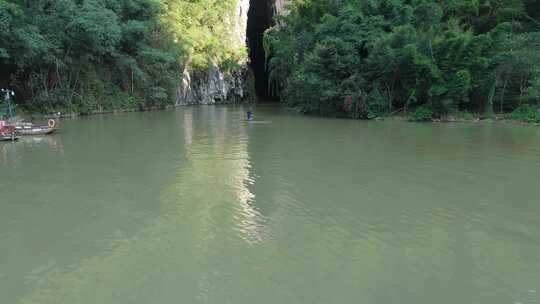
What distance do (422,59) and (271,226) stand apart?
60.5 feet

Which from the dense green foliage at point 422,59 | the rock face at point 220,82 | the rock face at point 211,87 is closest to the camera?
the dense green foliage at point 422,59

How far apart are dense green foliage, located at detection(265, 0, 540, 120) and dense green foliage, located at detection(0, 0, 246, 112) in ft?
40.0

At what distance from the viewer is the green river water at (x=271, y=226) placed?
5031 millimetres

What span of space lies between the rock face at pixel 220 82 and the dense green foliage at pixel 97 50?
2.75m

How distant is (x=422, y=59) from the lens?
22703 mm

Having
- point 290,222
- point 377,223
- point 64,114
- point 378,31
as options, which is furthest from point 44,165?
point 378,31

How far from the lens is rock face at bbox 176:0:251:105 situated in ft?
148

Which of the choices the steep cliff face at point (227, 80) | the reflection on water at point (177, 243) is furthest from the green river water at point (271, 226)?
the steep cliff face at point (227, 80)

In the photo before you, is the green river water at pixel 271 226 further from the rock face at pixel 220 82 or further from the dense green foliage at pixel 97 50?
the rock face at pixel 220 82

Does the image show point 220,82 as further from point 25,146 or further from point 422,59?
point 25,146

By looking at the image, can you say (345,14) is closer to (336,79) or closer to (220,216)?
(336,79)

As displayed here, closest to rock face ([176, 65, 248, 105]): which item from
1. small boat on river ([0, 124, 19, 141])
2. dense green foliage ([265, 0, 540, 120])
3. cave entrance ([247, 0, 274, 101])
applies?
cave entrance ([247, 0, 274, 101])

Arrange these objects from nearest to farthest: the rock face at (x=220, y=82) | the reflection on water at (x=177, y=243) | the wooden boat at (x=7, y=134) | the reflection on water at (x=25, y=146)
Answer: the reflection on water at (x=177, y=243) < the reflection on water at (x=25, y=146) < the wooden boat at (x=7, y=134) < the rock face at (x=220, y=82)

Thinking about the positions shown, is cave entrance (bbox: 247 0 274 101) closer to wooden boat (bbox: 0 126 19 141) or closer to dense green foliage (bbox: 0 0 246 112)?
dense green foliage (bbox: 0 0 246 112)
